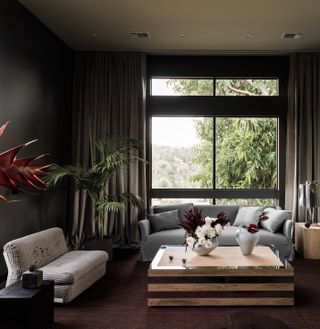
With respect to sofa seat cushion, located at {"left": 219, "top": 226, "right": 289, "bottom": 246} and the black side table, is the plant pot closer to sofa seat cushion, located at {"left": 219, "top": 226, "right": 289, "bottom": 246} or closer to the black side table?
sofa seat cushion, located at {"left": 219, "top": 226, "right": 289, "bottom": 246}

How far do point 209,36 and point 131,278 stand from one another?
3564mm

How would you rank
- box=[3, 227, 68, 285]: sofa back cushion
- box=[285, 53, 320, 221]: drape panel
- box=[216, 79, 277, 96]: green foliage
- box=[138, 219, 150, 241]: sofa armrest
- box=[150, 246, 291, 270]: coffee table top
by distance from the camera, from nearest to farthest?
box=[3, 227, 68, 285]: sofa back cushion
box=[150, 246, 291, 270]: coffee table top
box=[138, 219, 150, 241]: sofa armrest
box=[285, 53, 320, 221]: drape panel
box=[216, 79, 277, 96]: green foliage

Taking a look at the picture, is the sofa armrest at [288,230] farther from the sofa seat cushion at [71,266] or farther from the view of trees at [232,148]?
the sofa seat cushion at [71,266]

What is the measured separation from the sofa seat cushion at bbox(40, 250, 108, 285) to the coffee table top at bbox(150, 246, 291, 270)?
688 mm

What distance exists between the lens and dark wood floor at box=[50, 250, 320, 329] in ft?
10.3

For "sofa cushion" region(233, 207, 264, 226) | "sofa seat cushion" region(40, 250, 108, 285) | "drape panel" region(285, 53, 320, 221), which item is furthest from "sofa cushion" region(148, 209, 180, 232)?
"drape panel" region(285, 53, 320, 221)

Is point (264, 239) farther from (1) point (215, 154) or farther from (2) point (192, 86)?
(2) point (192, 86)

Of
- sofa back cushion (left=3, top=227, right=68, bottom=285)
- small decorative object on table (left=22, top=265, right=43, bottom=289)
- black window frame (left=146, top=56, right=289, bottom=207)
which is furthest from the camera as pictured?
black window frame (left=146, top=56, right=289, bottom=207)

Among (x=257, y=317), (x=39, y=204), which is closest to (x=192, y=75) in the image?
(x=39, y=204)

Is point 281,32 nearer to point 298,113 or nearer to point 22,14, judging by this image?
point 298,113

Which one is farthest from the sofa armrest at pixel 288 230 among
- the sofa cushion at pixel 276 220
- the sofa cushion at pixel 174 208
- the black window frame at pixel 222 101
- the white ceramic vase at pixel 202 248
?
the white ceramic vase at pixel 202 248

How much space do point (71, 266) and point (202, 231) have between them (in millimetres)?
1340

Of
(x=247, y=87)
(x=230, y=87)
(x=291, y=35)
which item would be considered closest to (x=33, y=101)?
(x=230, y=87)

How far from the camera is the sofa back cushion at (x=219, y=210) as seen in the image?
6008mm
